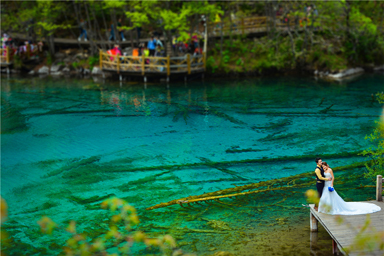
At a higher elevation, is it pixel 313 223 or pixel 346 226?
pixel 346 226

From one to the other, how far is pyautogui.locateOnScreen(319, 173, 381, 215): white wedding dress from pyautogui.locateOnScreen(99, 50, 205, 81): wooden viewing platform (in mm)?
20792

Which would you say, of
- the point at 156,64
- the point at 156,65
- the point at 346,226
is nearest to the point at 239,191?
the point at 346,226

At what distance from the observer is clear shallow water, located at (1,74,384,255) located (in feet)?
29.8

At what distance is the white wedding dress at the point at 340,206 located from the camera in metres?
7.80

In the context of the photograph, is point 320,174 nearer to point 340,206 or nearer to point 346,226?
point 340,206

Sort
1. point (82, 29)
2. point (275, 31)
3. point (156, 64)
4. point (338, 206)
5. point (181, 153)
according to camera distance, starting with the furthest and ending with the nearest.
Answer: point (82, 29) → point (275, 31) → point (156, 64) → point (181, 153) → point (338, 206)

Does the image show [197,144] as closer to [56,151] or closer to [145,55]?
[56,151]

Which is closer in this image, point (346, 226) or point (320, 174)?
point (346, 226)

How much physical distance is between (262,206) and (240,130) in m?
7.07

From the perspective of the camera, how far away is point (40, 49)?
36031 millimetres

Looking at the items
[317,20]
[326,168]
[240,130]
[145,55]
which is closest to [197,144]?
[240,130]

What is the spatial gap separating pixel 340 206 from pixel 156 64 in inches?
872

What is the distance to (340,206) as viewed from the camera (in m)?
7.88

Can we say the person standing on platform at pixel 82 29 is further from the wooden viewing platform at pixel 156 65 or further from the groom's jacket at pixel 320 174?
the groom's jacket at pixel 320 174
